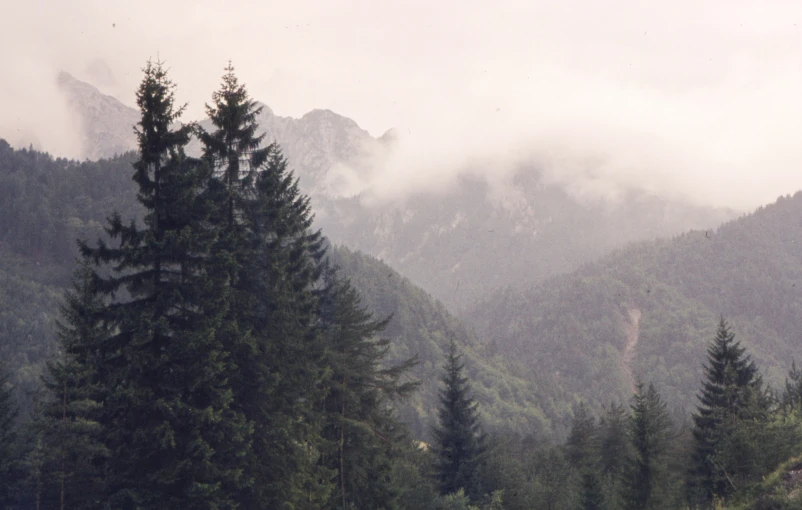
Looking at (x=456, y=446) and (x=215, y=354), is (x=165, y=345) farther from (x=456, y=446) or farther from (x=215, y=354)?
(x=456, y=446)

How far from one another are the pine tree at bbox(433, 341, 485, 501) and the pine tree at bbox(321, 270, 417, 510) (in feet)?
45.1

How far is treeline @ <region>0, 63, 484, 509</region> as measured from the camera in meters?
19.0

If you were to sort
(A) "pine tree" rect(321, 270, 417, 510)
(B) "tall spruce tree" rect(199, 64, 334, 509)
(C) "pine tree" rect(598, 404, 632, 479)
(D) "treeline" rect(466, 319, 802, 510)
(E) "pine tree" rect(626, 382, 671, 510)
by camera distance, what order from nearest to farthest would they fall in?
(D) "treeline" rect(466, 319, 802, 510)
(B) "tall spruce tree" rect(199, 64, 334, 509)
(A) "pine tree" rect(321, 270, 417, 510)
(E) "pine tree" rect(626, 382, 671, 510)
(C) "pine tree" rect(598, 404, 632, 479)

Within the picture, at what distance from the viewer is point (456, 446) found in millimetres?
45188

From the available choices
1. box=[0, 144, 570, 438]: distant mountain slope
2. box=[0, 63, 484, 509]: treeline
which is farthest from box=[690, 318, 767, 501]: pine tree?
box=[0, 144, 570, 438]: distant mountain slope

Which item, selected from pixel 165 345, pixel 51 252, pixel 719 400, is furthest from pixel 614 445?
pixel 51 252

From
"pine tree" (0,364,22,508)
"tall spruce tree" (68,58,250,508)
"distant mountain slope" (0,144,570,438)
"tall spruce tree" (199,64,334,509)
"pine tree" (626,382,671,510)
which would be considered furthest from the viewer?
"distant mountain slope" (0,144,570,438)

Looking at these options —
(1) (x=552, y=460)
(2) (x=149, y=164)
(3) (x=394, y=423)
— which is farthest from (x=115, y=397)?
(1) (x=552, y=460)

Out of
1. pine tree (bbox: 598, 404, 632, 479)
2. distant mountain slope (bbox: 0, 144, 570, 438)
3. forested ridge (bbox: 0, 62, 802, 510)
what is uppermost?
distant mountain slope (bbox: 0, 144, 570, 438)

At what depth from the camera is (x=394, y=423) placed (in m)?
31.8

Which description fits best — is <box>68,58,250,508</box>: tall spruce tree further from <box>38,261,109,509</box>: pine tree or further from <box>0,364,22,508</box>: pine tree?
<box>0,364,22,508</box>: pine tree

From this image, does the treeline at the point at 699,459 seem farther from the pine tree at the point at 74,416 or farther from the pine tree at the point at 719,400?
the pine tree at the point at 74,416

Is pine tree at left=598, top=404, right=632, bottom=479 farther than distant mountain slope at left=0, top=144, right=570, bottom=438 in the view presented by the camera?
No

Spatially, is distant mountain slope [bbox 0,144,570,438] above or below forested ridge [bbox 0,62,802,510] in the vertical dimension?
above
